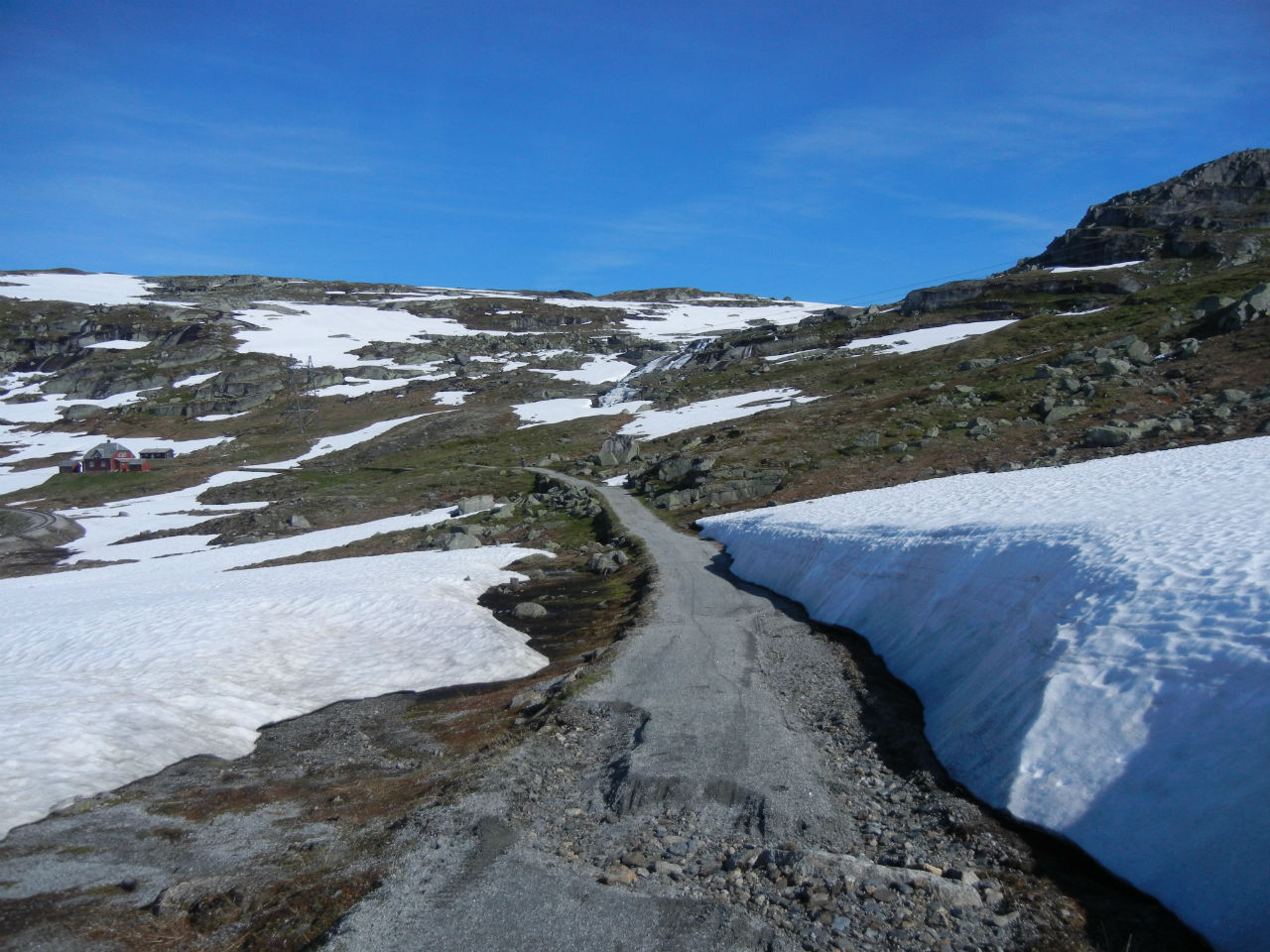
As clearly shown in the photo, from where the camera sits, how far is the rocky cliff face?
122250 mm

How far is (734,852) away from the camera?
8539mm

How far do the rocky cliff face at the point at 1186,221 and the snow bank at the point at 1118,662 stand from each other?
133 m

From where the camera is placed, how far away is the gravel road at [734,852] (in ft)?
23.4

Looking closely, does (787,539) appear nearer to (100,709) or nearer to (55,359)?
(100,709)

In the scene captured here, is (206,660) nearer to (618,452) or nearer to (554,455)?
(618,452)

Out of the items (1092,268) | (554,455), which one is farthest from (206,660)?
(1092,268)

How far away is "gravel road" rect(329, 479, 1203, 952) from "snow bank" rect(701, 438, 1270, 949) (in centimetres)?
56

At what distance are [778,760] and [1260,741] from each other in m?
5.80

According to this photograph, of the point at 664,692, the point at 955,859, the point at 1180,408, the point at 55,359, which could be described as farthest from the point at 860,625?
the point at 55,359

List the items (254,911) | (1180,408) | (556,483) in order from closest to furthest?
(254,911)
(1180,408)
(556,483)

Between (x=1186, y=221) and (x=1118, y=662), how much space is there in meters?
170

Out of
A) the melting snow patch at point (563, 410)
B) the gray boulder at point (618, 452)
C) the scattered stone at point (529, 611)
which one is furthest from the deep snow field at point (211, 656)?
the melting snow patch at point (563, 410)

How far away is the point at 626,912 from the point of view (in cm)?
746

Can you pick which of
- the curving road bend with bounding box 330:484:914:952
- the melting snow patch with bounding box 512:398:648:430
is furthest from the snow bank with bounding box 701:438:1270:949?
the melting snow patch with bounding box 512:398:648:430
